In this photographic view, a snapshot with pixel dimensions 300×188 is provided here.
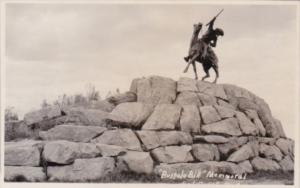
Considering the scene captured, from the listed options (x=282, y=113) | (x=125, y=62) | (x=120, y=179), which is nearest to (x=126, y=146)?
(x=120, y=179)

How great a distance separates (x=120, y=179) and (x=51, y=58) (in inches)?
48.1

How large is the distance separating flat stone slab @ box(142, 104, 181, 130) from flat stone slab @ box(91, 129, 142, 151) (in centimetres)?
15

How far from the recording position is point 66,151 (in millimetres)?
4945

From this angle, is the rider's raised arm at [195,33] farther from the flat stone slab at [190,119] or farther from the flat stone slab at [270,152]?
the flat stone slab at [270,152]

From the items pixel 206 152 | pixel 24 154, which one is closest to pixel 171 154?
pixel 206 152

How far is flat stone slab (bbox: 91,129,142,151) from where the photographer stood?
4.99 m

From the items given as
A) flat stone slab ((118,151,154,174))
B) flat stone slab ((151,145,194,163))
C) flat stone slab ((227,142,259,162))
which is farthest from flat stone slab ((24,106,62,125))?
flat stone slab ((227,142,259,162))

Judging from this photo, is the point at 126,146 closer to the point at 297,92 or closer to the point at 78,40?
the point at 78,40

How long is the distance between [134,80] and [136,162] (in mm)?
719

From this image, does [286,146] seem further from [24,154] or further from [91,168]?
[24,154]

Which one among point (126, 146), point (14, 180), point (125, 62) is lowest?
point (14, 180)

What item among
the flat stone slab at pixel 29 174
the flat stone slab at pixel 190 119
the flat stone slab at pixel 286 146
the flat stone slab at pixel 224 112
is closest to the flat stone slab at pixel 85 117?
the flat stone slab at pixel 29 174

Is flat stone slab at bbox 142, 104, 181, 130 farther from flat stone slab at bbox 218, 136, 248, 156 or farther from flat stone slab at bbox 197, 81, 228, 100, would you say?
flat stone slab at bbox 218, 136, 248, 156

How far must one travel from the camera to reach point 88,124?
5051mm
